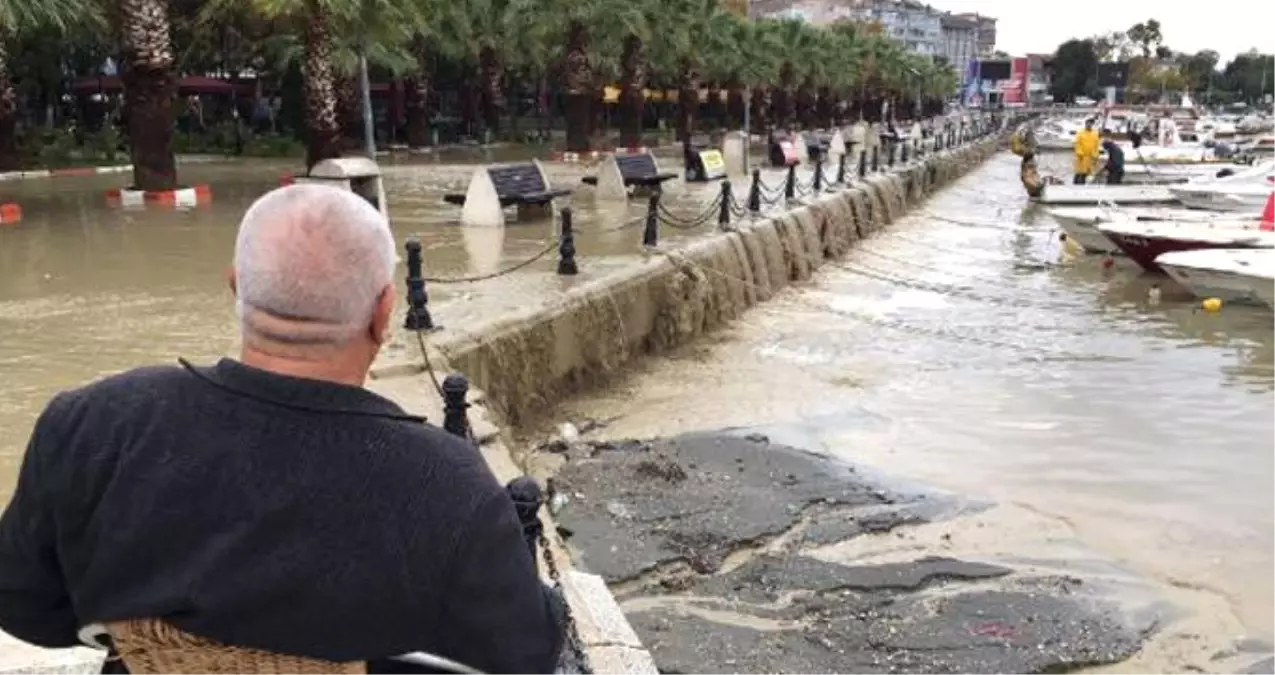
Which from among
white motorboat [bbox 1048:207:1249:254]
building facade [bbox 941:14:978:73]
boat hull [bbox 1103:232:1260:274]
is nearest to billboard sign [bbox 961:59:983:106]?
building facade [bbox 941:14:978:73]

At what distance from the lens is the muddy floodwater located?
784 cm

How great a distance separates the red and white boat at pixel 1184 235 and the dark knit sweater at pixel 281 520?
1924cm

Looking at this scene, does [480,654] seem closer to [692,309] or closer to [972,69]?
[692,309]

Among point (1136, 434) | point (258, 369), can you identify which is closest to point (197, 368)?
point (258, 369)

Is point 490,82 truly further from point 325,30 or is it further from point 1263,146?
point 1263,146

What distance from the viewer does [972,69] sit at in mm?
135125

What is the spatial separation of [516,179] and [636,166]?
15.2 ft

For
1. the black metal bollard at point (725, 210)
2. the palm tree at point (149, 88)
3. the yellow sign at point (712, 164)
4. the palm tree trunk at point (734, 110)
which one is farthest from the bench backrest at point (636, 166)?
the palm tree trunk at point (734, 110)

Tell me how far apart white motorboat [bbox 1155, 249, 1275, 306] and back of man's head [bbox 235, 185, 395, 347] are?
53.9 ft

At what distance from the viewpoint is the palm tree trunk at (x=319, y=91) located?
66.5 feet

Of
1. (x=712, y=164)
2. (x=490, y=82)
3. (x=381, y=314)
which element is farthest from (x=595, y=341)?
(x=490, y=82)

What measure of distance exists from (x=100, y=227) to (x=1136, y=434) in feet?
41.8

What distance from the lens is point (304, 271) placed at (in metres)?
1.94

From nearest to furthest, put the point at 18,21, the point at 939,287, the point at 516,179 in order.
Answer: the point at 516,179
the point at 18,21
the point at 939,287
